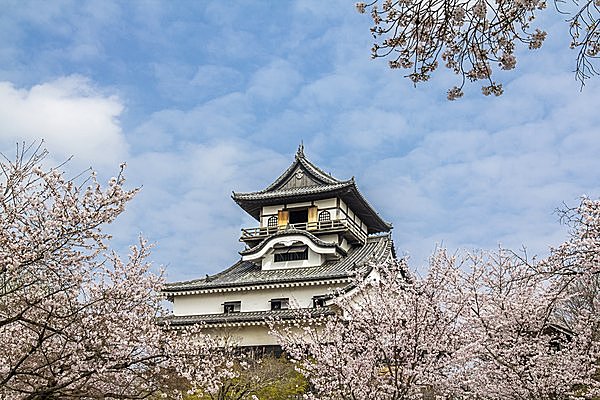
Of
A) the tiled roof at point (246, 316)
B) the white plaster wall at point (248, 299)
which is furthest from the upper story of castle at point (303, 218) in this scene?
the tiled roof at point (246, 316)

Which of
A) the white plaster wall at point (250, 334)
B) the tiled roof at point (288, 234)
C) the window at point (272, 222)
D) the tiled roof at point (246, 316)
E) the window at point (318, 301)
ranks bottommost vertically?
the white plaster wall at point (250, 334)

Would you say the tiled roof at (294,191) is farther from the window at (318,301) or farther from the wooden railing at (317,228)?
the window at (318,301)

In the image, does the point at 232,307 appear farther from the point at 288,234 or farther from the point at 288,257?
the point at 288,234

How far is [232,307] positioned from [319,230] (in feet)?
18.1

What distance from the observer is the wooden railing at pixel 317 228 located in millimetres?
28891

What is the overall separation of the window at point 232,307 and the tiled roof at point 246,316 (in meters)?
0.68

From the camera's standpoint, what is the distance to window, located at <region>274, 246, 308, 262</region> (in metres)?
28.4

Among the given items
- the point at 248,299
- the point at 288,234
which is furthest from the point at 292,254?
the point at 248,299

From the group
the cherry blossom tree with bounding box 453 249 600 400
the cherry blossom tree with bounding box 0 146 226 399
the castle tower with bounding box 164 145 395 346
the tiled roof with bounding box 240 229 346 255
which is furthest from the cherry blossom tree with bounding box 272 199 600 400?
the tiled roof with bounding box 240 229 346 255

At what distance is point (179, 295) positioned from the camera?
28266 millimetres

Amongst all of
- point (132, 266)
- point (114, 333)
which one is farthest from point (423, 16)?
point (132, 266)

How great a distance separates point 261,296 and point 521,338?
14.8 metres

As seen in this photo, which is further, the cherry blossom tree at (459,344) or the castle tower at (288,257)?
the castle tower at (288,257)

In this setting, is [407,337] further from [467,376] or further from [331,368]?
[467,376]
